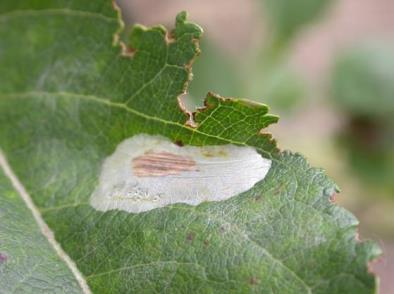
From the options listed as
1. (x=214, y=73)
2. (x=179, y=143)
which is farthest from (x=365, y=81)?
(x=179, y=143)

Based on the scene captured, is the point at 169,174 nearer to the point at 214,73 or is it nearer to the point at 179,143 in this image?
the point at 179,143

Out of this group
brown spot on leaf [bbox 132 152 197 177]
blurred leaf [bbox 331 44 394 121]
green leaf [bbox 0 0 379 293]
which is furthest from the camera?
blurred leaf [bbox 331 44 394 121]

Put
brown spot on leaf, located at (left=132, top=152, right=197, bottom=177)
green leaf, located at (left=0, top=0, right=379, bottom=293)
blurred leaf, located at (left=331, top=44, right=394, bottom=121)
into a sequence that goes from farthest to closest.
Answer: blurred leaf, located at (left=331, top=44, right=394, bottom=121)
brown spot on leaf, located at (left=132, top=152, right=197, bottom=177)
green leaf, located at (left=0, top=0, right=379, bottom=293)

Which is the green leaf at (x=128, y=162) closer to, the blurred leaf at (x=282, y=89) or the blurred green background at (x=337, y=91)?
the blurred green background at (x=337, y=91)

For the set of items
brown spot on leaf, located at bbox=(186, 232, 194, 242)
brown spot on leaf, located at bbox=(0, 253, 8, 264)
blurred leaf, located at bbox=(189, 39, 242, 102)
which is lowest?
brown spot on leaf, located at bbox=(0, 253, 8, 264)

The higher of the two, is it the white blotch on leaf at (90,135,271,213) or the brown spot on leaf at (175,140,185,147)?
the brown spot on leaf at (175,140,185,147)

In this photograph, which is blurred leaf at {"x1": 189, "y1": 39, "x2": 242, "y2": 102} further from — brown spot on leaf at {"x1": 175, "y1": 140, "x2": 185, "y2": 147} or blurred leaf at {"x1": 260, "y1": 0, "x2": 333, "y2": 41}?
brown spot on leaf at {"x1": 175, "y1": 140, "x2": 185, "y2": 147}

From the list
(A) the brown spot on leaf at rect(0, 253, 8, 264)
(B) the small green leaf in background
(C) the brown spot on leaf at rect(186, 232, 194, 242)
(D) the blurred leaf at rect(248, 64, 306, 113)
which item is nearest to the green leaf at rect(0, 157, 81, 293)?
(A) the brown spot on leaf at rect(0, 253, 8, 264)
